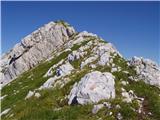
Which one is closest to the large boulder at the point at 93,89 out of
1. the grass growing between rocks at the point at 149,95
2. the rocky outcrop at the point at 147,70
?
the grass growing between rocks at the point at 149,95

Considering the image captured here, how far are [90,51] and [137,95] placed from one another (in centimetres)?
2936

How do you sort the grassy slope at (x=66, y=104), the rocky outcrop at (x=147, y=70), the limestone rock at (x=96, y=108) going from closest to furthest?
the grassy slope at (x=66, y=104) < the limestone rock at (x=96, y=108) < the rocky outcrop at (x=147, y=70)

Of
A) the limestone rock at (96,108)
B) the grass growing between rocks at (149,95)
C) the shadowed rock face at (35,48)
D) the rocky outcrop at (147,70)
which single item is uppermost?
the shadowed rock face at (35,48)

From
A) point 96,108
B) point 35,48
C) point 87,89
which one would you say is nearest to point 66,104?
point 87,89

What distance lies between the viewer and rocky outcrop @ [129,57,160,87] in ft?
261

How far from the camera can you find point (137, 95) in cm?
6975

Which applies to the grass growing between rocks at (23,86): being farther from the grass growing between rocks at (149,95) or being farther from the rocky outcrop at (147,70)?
the grass growing between rocks at (149,95)

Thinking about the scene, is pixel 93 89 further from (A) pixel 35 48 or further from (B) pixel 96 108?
(A) pixel 35 48

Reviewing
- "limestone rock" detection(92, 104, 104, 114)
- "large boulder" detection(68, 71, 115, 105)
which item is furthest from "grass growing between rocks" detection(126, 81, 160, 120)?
"limestone rock" detection(92, 104, 104, 114)

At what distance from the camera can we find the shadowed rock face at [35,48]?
12394cm

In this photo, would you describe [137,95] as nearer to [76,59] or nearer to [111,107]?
[111,107]

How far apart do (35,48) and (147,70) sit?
5490 centimetres

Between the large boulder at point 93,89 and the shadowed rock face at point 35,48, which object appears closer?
the large boulder at point 93,89

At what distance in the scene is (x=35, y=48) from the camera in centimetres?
12569
